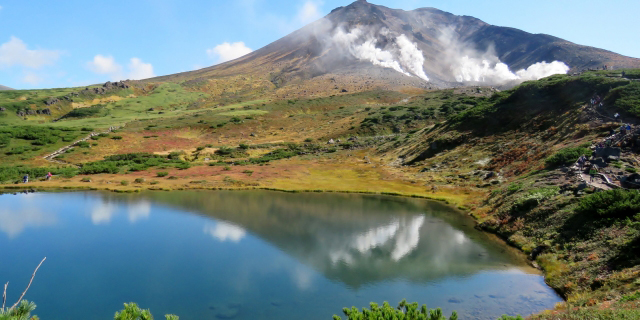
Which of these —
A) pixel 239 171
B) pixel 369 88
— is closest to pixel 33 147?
pixel 239 171

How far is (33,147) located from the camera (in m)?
79.1

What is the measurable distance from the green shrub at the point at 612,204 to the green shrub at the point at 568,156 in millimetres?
14271

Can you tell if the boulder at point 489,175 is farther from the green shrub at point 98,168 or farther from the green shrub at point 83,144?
the green shrub at point 83,144

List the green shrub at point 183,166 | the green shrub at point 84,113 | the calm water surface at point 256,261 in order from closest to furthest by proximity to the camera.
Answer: the calm water surface at point 256,261 → the green shrub at point 183,166 → the green shrub at point 84,113

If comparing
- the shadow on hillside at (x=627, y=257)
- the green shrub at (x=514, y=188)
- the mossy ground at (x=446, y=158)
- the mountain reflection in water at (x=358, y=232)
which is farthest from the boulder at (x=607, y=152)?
the shadow on hillside at (x=627, y=257)

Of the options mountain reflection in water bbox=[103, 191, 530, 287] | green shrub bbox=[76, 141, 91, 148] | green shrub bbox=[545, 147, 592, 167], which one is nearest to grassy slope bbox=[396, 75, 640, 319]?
green shrub bbox=[545, 147, 592, 167]

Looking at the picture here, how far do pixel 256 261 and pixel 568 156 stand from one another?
120 ft

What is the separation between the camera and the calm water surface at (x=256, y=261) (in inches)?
758

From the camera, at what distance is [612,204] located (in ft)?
79.4

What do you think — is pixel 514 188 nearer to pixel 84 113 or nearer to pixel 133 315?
pixel 133 315

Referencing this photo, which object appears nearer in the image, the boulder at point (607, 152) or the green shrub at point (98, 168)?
the boulder at point (607, 152)

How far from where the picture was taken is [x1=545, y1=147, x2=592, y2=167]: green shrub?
38047 millimetres

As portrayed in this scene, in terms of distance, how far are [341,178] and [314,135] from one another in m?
56.4

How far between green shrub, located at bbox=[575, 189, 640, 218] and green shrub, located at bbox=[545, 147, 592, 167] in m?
14.3
